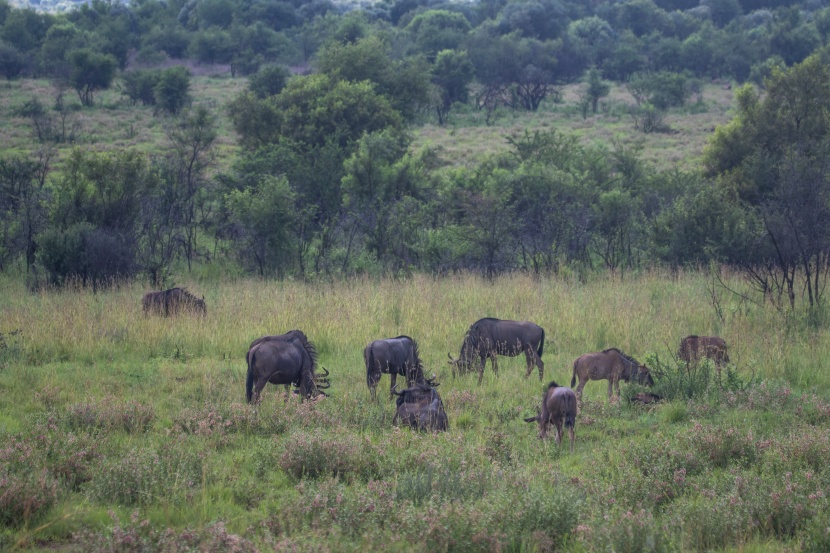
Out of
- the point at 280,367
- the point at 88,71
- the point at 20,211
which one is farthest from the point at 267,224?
the point at 88,71

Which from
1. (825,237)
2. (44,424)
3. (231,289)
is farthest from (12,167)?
(825,237)

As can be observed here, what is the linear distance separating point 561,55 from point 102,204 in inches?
1774

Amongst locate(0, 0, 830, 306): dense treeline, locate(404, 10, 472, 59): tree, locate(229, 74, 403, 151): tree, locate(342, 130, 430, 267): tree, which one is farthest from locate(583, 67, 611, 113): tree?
locate(342, 130, 430, 267): tree

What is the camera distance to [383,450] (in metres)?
6.47

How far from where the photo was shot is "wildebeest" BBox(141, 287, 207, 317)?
41.9 ft

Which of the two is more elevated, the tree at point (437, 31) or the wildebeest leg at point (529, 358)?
the tree at point (437, 31)

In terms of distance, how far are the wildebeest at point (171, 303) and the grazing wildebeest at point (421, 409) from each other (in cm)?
590

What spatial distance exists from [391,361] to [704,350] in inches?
151

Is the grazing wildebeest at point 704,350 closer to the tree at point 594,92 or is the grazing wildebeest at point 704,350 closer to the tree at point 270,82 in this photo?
the tree at point 270,82

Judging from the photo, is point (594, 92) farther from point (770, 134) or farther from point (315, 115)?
point (770, 134)

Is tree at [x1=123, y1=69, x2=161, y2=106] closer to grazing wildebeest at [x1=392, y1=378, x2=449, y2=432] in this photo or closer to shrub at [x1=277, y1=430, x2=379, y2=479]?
grazing wildebeest at [x1=392, y1=378, x2=449, y2=432]

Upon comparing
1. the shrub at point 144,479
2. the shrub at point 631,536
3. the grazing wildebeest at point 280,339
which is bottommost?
the shrub at point 144,479

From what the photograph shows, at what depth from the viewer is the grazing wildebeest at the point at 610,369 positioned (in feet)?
29.7

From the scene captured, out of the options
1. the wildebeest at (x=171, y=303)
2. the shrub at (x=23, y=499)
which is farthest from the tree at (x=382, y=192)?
the shrub at (x=23, y=499)
